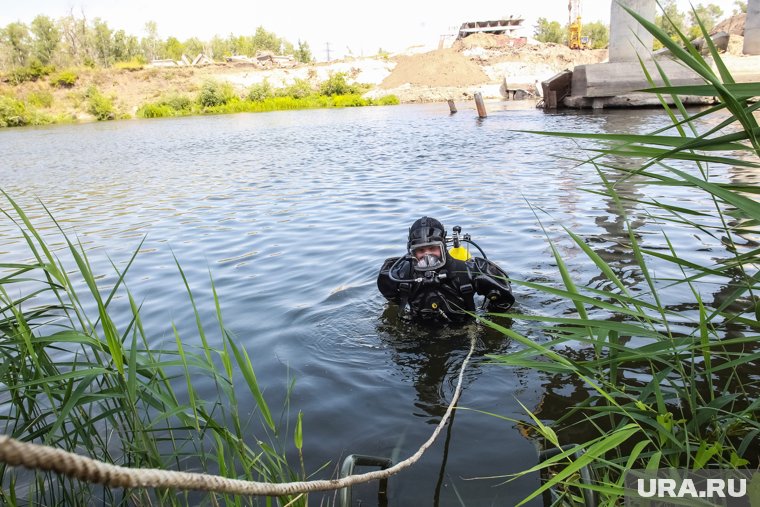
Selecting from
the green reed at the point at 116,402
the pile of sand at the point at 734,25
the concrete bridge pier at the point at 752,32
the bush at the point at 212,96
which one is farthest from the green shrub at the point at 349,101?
the green reed at the point at 116,402

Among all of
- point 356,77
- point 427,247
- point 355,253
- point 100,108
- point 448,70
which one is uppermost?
point 356,77

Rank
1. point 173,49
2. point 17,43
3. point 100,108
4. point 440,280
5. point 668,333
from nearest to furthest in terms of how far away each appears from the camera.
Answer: point 668,333 < point 440,280 < point 100,108 < point 17,43 < point 173,49

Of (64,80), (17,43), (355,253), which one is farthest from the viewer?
(17,43)

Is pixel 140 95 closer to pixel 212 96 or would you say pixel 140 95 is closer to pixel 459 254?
pixel 212 96

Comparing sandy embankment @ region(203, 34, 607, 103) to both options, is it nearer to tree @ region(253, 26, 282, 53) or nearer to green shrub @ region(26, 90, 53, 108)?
green shrub @ region(26, 90, 53, 108)

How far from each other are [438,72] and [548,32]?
178 ft

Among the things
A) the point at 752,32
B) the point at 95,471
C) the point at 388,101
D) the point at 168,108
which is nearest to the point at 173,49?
the point at 168,108

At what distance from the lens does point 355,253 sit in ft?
24.2

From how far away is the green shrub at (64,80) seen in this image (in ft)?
193

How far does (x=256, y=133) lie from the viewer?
84.3 feet

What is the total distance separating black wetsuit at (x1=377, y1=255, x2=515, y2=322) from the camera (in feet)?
14.6

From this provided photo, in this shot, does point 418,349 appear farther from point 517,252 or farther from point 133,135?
point 133,135

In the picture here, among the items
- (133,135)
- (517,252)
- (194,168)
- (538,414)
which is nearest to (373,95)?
(133,135)

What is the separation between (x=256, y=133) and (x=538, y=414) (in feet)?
78.9
